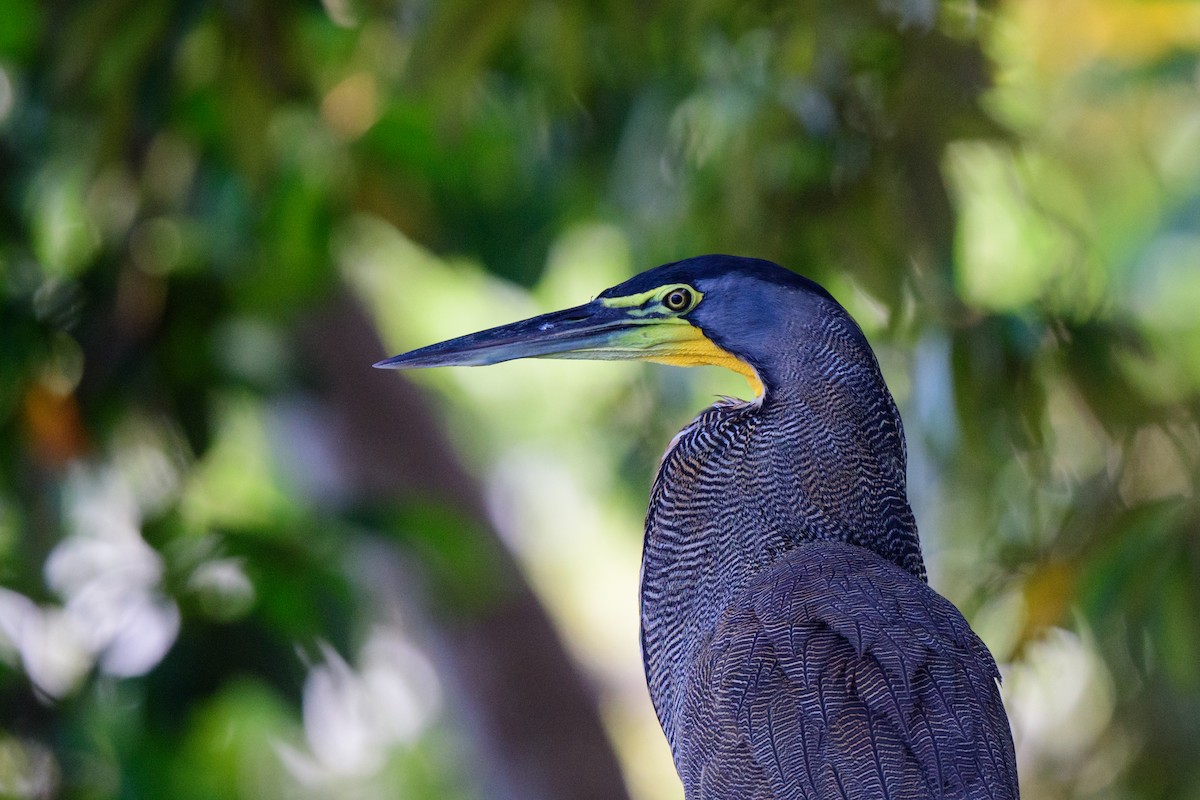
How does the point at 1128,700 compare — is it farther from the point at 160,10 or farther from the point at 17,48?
the point at 17,48

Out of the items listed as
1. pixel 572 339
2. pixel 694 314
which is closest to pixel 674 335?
pixel 694 314

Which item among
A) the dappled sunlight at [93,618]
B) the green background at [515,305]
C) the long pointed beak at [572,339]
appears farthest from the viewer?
the dappled sunlight at [93,618]

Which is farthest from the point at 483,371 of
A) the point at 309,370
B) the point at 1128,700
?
the point at 1128,700

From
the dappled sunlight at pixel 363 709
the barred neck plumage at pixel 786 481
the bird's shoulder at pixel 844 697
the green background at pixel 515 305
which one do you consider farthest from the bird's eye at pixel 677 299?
the dappled sunlight at pixel 363 709

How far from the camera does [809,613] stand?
77.5 inches

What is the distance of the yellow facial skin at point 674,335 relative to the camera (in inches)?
83.9

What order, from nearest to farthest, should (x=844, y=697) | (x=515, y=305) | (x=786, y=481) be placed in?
(x=844, y=697)
(x=786, y=481)
(x=515, y=305)

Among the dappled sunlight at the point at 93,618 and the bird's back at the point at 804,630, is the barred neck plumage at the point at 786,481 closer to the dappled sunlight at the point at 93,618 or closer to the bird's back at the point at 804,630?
the bird's back at the point at 804,630

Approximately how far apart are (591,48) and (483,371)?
14.7ft

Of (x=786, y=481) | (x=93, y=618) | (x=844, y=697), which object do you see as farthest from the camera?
(x=93, y=618)

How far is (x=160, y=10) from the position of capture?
319 cm

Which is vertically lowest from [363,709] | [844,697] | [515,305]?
[363,709]

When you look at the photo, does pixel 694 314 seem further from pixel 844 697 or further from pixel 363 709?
pixel 363 709

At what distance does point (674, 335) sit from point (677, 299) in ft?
0.18
